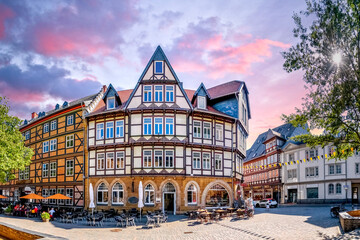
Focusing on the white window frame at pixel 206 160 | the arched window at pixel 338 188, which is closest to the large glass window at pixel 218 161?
the white window frame at pixel 206 160

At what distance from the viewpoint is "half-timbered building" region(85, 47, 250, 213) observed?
34938 mm

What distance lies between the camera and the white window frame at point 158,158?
114 ft

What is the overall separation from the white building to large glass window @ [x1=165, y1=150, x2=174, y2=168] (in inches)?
949

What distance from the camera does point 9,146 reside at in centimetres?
3812

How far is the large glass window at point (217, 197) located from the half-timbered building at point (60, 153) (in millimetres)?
14213

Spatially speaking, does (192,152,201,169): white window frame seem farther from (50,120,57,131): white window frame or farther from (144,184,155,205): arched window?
(50,120,57,131): white window frame

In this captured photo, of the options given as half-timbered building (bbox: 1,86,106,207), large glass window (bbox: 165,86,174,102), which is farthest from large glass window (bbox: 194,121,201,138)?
half-timbered building (bbox: 1,86,106,207)

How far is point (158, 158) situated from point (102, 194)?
7.39 metres

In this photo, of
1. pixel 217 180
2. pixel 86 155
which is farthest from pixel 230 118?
pixel 86 155

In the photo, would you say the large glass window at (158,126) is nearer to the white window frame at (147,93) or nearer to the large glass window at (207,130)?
the white window frame at (147,93)

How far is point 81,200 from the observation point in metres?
39.7

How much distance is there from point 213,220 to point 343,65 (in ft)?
49.9

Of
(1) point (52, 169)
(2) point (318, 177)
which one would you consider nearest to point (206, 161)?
(1) point (52, 169)

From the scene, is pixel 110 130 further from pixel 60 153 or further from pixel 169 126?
pixel 60 153
